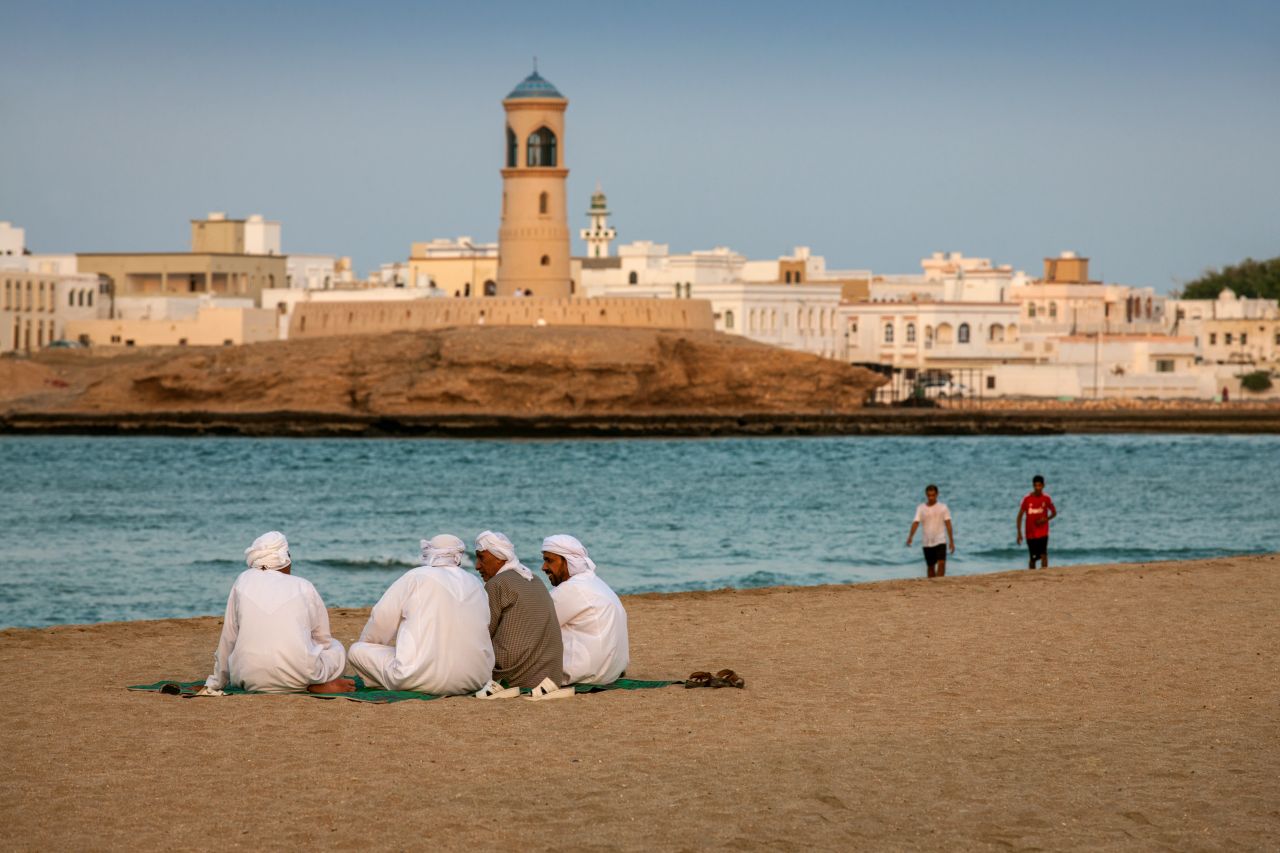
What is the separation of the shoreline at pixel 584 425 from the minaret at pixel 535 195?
842 centimetres

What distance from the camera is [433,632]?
10.8 m

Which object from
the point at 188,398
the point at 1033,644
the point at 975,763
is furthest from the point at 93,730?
the point at 188,398

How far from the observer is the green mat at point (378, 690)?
1080 cm

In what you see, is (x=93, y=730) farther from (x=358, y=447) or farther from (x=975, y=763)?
(x=358, y=447)

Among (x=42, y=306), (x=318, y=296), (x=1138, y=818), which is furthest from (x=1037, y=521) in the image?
(x=42, y=306)

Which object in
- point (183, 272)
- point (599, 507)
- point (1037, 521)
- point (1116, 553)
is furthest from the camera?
point (183, 272)

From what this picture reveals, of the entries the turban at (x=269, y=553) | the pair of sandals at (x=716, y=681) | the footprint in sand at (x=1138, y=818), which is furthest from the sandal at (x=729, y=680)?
the footprint in sand at (x=1138, y=818)

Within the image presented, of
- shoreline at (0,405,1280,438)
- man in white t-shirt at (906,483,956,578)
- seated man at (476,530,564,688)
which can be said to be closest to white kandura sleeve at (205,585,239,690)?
seated man at (476,530,564,688)

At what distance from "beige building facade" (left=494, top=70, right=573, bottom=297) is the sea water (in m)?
12.8

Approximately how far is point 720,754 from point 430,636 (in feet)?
6.18

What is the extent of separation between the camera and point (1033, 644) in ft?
43.9

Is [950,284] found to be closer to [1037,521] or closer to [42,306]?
[42,306]

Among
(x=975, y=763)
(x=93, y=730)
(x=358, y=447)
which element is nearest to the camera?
(x=975, y=763)

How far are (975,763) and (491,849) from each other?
2488 mm
